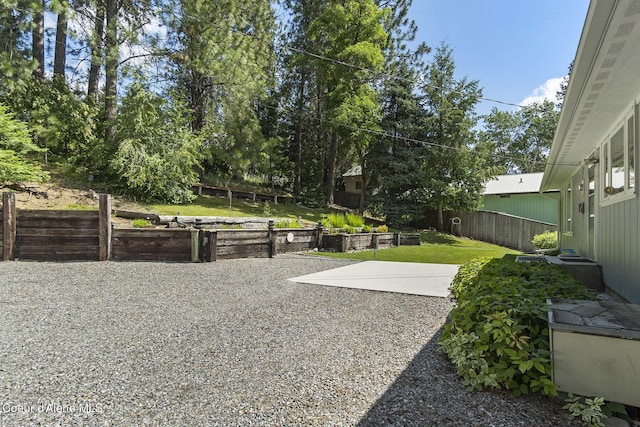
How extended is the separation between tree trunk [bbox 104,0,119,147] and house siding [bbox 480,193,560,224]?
16.3 meters

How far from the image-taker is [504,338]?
7.00ft

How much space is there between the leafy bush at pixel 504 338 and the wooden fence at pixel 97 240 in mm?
5429

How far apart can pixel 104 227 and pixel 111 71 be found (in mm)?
8144

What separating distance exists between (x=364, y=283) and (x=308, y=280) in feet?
2.91

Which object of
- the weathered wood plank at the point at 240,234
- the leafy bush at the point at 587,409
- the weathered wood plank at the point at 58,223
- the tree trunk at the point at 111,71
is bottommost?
the leafy bush at the point at 587,409

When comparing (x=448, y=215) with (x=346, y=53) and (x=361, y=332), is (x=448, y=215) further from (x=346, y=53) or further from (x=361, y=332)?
(x=361, y=332)

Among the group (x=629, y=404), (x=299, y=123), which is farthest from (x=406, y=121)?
(x=629, y=404)

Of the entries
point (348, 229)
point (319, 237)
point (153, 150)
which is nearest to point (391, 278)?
point (319, 237)

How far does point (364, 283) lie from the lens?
206 inches

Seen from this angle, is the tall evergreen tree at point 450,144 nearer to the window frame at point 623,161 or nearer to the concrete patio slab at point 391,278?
the concrete patio slab at point 391,278

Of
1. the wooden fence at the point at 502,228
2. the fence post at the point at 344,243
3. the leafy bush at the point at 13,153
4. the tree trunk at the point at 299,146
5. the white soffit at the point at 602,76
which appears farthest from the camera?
the tree trunk at the point at 299,146

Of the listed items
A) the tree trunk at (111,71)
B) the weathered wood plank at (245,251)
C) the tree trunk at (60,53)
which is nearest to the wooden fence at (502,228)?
the weathered wood plank at (245,251)

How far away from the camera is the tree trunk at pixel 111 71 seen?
38.5 ft

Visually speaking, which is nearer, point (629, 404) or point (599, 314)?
point (629, 404)
